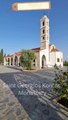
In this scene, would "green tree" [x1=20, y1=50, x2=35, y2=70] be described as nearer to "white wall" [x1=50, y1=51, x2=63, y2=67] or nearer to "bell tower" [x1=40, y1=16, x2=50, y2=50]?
"bell tower" [x1=40, y1=16, x2=50, y2=50]

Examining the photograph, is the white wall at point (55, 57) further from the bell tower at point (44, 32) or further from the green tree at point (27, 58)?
the green tree at point (27, 58)

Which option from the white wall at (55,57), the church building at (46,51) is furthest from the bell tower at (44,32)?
the white wall at (55,57)

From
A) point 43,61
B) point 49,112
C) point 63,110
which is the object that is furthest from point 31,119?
point 43,61

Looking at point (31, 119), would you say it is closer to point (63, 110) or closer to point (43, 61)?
point (63, 110)

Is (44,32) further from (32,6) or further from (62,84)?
(32,6)

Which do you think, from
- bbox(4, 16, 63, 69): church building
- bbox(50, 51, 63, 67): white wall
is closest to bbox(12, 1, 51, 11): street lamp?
bbox(4, 16, 63, 69): church building

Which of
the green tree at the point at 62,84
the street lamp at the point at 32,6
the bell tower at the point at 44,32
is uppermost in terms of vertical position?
the bell tower at the point at 44,32

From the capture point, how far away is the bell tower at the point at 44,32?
4075cm

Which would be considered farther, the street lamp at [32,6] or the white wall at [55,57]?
the white wall at [55,57]

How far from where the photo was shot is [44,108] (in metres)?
5.28

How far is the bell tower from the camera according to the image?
134ft

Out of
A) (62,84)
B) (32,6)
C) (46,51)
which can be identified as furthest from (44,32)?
(32,6)

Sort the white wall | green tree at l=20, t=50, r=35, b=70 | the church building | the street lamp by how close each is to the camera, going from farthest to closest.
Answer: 1. the white wall
2. the church building
3. green tree at l=20, t=50, r=35, b=70
4. the street lamp

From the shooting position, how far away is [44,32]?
41344 mm
